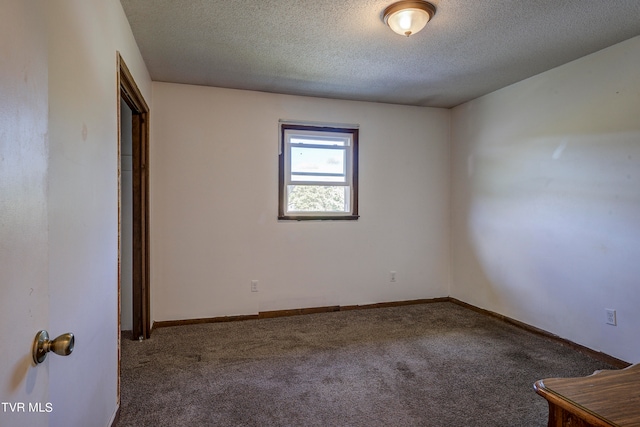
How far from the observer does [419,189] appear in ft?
14.7

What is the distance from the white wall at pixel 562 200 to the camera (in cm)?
267

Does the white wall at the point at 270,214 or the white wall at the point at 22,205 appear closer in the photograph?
the white wall at the point at 22,205

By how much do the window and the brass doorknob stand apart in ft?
10.3

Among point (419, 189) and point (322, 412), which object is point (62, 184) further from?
point (419, 189)

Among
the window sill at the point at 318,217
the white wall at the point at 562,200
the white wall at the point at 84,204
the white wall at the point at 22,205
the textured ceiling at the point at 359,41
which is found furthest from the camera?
the window sill at the point at 318,217

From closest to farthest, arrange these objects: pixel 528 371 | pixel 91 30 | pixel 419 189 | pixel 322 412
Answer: pixel 91 30
pixel 322 412
pixel 528 371
pixel 419 189

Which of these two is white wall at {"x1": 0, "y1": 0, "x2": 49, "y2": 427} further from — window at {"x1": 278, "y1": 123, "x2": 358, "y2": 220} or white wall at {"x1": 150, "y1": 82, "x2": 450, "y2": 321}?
window at {"x1": 278, "y1": 123, "x2": 358, "y2": 220}

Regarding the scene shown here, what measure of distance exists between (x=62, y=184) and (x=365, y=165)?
3357mm

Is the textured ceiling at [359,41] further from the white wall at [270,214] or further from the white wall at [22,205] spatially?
the white wall at [22,205]

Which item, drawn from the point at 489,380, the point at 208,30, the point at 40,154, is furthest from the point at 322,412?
the point at 208,30

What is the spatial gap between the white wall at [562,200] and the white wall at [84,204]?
355cm

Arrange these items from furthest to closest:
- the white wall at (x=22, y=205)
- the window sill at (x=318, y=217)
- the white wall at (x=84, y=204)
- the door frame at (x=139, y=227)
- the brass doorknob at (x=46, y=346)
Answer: the window sill at (x=318, y=217) < the door frame at (x=139, y=227) < the white wall at (x=84, y=204) < the brass doorknob at (x=46, y=346) < the white wall at (x=22, y=205)

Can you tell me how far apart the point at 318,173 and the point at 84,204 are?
9.19 ft

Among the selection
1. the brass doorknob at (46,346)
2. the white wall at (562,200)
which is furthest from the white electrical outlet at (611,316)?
the brass doorknob at (46,346)
